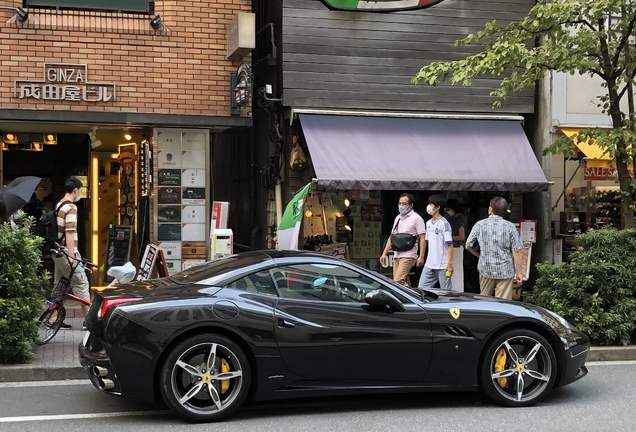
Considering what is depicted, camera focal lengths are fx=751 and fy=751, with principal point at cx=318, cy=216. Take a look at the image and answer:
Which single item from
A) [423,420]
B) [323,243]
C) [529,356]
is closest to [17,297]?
[423,420]

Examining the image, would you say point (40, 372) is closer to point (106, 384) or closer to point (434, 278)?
point (106, 384)

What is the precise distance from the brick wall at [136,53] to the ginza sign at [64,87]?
0.07 metres

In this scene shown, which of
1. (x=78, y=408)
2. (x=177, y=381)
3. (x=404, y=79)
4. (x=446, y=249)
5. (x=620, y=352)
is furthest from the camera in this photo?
(x=404, y=79)

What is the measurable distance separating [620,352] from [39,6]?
9.13m

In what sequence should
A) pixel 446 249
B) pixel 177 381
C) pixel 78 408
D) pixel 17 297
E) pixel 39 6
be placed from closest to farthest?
1. pixel 177 381
2. pixel 78 408
3. pixel 17 297
4. pixel 446 249
5. pixel 39 6

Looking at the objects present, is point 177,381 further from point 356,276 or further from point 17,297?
point 17,297

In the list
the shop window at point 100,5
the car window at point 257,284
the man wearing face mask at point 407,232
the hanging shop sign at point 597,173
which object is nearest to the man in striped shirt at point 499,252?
the man wearing face mask at point 407,232

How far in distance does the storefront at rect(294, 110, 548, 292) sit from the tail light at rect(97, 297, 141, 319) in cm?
511

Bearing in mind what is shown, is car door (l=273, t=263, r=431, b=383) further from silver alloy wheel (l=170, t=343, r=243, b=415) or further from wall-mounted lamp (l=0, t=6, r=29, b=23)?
wall-mounted lamp (l=0, t=6, r=29, b=23)

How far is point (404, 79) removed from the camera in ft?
40.5

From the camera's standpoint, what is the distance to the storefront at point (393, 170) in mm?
11341

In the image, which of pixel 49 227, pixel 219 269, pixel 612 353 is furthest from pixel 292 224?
pixel 612 353

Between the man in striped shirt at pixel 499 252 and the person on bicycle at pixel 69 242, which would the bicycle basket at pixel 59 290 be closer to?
the person on bicycle at pixel 69 242

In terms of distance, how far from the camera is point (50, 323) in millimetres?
8648
